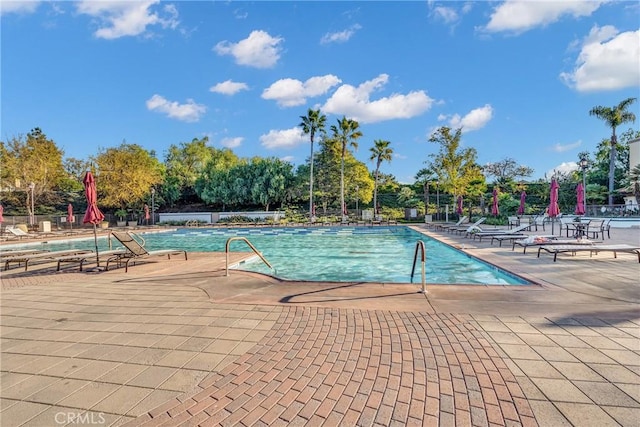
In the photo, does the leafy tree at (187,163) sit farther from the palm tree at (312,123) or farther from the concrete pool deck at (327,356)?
the concrete pool deck at (327,356)

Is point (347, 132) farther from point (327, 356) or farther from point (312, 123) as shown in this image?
point (327, 356)

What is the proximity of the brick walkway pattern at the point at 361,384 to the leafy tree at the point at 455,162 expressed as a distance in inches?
1023

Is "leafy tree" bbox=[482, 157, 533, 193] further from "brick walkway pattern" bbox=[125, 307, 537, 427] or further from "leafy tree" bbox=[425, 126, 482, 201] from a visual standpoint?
"brick walkway pattern" bbox=[125, 307, 537, 427]

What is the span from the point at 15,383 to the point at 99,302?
2409 millimetres

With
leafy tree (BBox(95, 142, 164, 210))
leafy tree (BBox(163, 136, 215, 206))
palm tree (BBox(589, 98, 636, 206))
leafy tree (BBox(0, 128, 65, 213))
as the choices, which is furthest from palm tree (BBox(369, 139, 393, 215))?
leafy tree (BBox(0, 128, 65, 213))

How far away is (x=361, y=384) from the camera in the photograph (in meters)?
2.26

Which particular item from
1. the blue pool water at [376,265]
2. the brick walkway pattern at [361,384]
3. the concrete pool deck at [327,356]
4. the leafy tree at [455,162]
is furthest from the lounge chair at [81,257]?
the leafy tree at [455,162]

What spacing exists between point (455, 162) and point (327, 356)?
27.5 meters

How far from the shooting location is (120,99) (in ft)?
76.5

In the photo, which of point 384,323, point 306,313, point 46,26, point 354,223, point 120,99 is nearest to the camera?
point 384,323

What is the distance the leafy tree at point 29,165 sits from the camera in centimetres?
2662

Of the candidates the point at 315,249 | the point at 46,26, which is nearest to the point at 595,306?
the point at 315,249

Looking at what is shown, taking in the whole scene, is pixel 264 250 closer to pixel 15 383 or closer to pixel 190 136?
pixel 15 383

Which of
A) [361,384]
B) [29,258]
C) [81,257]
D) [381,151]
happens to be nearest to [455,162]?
[381,151]
